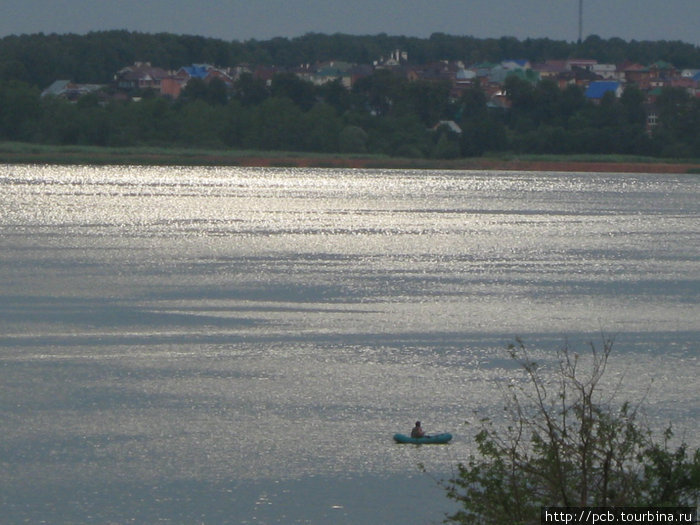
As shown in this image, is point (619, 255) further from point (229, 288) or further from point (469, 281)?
point (229, 288)

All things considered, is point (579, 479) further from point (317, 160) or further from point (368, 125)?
point (368, 125)

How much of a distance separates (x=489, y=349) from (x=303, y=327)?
117 inches

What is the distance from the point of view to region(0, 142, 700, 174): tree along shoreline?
7900 centimetres

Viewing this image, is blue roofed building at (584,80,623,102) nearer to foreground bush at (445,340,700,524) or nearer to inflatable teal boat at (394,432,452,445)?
inflatable teal boat at (394,432,452,445)

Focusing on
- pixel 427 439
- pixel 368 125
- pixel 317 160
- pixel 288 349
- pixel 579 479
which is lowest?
pixel 317 160

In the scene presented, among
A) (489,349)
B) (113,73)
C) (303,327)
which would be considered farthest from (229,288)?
(113,73)

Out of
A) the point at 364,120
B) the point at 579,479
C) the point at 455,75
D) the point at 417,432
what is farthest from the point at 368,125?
the point at 579,479

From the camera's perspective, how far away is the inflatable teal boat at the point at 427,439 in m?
12.5

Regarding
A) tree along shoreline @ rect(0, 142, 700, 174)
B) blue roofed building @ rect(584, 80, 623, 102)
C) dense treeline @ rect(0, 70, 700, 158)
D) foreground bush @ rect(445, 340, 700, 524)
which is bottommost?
tree along shoreline @ rect(0, 142, 700, 174)

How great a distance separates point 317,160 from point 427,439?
6943 cm

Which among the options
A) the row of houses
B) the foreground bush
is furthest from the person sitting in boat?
the row of houses

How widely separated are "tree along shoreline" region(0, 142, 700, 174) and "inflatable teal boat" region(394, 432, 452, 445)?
65.4 metres

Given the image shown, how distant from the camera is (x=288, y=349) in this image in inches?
688

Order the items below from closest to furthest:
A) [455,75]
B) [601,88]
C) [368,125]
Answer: [368,125] → [601,88] → [455,75]
